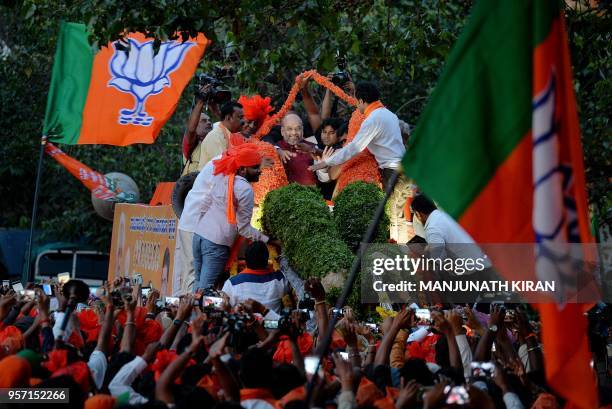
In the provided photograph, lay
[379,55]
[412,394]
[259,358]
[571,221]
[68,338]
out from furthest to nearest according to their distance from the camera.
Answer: [379,55] < [68,338] < [259,358] < [412,394] < [571,221]

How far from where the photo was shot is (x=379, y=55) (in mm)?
10891

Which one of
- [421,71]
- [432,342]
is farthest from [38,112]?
[432,342]

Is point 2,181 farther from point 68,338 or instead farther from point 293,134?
point 68,338

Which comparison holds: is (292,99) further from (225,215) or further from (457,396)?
(457,396)

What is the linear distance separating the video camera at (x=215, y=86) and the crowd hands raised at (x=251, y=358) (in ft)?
15.3

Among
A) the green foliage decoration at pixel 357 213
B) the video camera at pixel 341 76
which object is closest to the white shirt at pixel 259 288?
the green foliage decoration at pixel 357 213

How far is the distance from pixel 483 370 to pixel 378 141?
6.18m

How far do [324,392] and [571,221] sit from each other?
1.40m

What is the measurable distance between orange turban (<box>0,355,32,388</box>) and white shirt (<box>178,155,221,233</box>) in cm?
578

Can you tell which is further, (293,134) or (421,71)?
(421,71)

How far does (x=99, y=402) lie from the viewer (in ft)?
18.2

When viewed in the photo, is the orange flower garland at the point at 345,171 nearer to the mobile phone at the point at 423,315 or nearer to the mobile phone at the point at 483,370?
the mobile phone at the point at 423,315

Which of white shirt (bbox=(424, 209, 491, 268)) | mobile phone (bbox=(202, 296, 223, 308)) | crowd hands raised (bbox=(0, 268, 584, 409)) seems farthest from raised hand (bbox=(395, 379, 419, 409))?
white shirt (bbox=(424, 209, 491, 268))

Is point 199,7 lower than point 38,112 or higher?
lower
